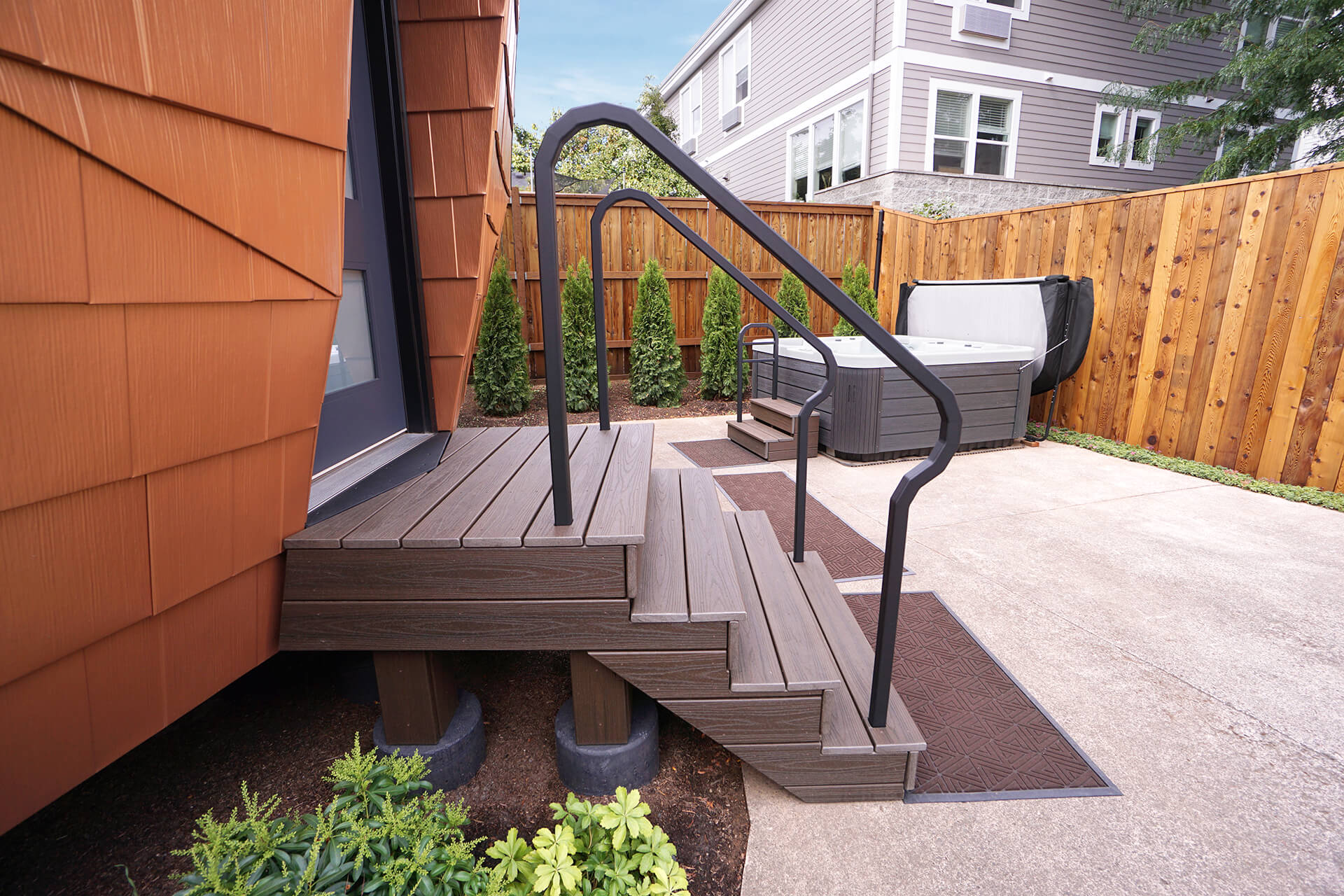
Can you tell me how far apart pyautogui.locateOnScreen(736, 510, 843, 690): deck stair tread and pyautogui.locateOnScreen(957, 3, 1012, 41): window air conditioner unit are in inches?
298

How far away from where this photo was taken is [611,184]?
10.8m

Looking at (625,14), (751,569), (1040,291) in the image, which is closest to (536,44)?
(625,14)

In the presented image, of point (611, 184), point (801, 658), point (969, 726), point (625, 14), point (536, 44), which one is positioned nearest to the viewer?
point (801, 658)

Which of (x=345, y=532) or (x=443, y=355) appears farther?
(x=443, y=355)

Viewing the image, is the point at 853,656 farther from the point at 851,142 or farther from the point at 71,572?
the point at 851,142

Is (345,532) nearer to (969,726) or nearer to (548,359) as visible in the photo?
(548,359)

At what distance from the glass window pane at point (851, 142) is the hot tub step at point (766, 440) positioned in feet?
15.6

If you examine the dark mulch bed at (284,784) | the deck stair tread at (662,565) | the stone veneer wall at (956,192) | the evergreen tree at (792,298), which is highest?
the stone veneer wall at (956,192)

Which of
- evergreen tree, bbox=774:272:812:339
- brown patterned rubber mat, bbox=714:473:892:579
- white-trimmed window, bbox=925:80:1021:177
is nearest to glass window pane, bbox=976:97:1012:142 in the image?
white-trimmed window, bbox=925:80:1021:177

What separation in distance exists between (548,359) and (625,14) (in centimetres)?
4831

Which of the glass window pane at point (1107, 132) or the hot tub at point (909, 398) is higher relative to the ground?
the glass window pane at point (1107, 132)

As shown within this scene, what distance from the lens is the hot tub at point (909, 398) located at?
402 centimetres

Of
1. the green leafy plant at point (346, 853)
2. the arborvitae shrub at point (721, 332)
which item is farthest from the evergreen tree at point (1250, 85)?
the green leafy plant at point (346, 853)

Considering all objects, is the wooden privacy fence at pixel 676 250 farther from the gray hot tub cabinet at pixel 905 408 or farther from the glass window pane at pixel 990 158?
the gray hot tub cabinet at pixel 905 408
